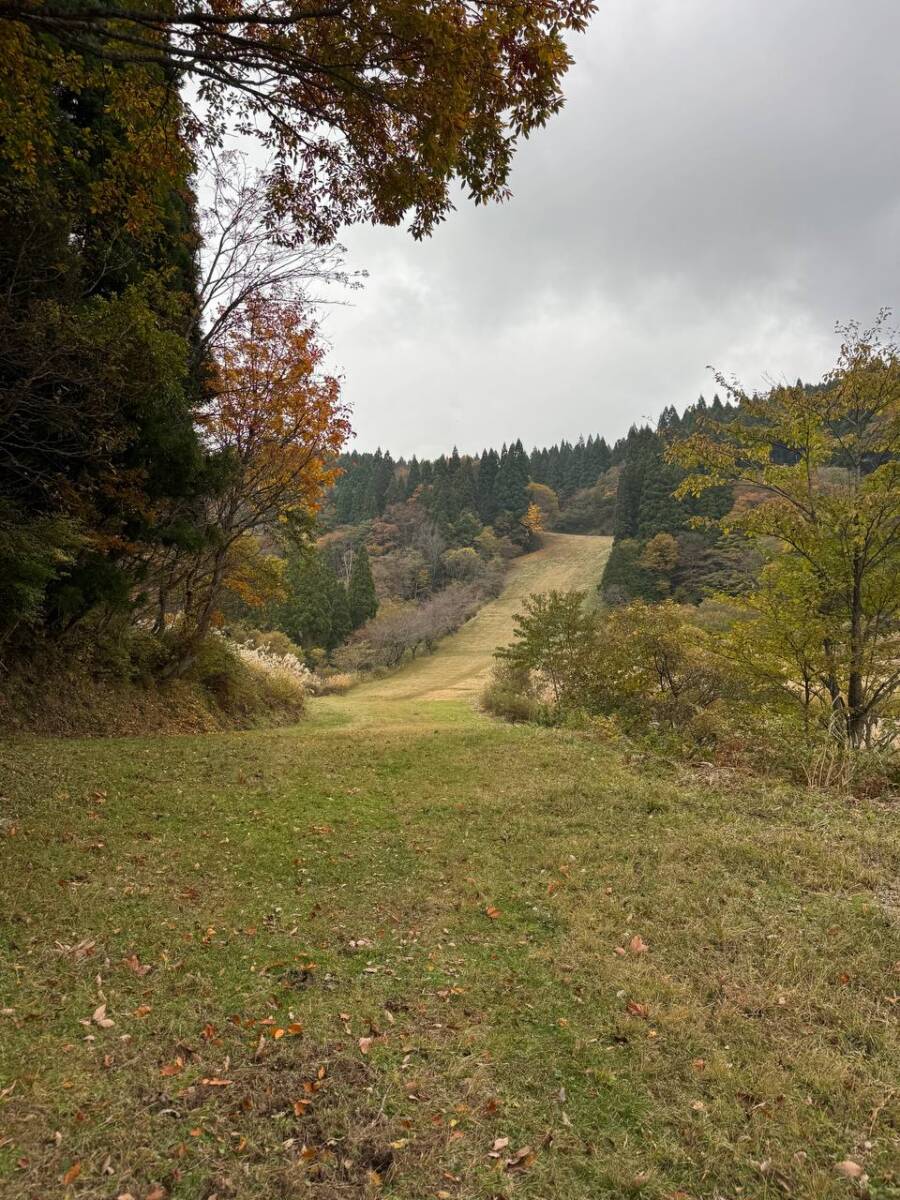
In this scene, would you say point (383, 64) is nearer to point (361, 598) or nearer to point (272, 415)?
point (272, 415)

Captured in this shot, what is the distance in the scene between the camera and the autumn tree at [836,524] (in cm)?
782

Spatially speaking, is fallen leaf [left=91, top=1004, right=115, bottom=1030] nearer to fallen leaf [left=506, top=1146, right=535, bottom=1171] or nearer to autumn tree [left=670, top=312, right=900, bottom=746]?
fallen leaf [left=506, top=1146, right=535, bottom=1171]

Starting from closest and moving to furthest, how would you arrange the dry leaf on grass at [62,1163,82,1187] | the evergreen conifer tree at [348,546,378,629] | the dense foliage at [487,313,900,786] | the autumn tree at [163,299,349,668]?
1. the dry leaf on grass at [62,1163,82,1187]
2. the dense foliage at [487,313,900,786]
3. the autumn tree at [163,299,349,668]
4. the evergreen conifer tree at [348,546,378,629]

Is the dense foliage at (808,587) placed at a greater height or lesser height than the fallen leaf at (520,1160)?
greater

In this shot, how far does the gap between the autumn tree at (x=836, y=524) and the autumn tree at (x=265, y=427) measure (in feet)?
21.1

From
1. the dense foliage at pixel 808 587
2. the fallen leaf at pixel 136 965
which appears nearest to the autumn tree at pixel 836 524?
the dense foliage at pixel 808 587

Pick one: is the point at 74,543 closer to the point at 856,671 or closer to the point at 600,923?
the point at 600,923

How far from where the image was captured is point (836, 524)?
8.01m

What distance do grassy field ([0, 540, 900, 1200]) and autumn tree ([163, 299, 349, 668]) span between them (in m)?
5.65

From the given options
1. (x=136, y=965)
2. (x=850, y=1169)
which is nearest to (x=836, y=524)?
(x=850, y=1169)

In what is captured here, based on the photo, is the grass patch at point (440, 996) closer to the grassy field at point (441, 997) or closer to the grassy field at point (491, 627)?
the grassy field at point (441, 997)

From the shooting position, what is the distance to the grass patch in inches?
90.3

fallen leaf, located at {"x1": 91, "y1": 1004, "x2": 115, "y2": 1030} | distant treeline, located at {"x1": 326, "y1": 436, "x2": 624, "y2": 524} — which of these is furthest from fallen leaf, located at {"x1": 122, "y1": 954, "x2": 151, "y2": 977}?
distant treeline, located at {"x1": 326, "y1": 436, "x2": 624, "y2": 524}

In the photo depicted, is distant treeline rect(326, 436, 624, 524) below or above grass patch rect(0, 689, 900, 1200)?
above
